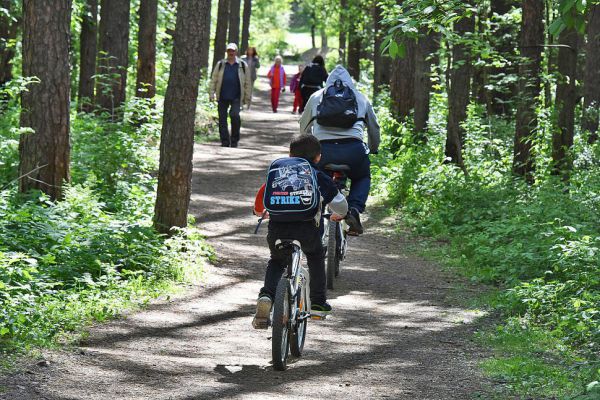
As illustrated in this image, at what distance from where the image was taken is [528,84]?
1492cm

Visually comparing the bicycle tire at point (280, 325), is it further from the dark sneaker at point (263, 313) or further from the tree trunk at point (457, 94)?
the tree trunk at point (457, 94)

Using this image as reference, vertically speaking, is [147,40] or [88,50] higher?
[147,40]

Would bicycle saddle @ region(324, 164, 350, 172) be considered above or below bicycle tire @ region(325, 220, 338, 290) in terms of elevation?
above

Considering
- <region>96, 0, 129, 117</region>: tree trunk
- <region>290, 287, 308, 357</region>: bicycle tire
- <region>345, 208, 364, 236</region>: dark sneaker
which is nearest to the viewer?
<region>290, 287, 308, 357</region>: bicycle tire

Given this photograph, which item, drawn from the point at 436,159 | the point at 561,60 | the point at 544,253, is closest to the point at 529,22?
the point at 561,60

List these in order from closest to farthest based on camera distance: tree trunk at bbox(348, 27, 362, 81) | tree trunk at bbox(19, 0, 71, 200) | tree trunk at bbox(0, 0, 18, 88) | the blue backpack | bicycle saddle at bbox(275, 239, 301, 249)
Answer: the blue backpack
bicycle saddle at bbox(275, 239, 301, 249)
tree trunk at bbox(19, 0, 71, 200)
tree trunk at bbox(0, 0, 18, 88)
tree trunk at bbox(348, 27, 362, 81)

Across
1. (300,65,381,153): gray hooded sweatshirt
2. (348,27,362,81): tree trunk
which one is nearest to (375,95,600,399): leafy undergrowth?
(300,65,381,153): gray hooded sweatshirt

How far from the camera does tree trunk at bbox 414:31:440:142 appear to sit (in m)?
18.0

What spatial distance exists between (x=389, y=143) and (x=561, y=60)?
16.8ft

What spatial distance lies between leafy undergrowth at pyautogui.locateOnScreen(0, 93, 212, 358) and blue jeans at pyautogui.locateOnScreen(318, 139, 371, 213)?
79.6 inches

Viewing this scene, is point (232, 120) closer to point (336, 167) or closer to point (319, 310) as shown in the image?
point (336, 167)

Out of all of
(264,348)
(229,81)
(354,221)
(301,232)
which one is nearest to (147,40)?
(229,81)

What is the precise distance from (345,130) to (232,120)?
12282mm

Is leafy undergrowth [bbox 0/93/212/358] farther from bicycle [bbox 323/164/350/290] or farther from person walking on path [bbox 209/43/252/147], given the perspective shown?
person walking on path [bbox 209/43/252/147]
